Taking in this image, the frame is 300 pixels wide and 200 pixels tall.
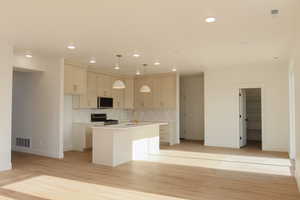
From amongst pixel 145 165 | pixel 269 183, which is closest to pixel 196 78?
pixel 145 165

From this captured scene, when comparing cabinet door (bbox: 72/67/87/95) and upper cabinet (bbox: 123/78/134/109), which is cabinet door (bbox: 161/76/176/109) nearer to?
upper cabinet (bbox: 123/78/134/109)

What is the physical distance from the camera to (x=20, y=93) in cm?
720

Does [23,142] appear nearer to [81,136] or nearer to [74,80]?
[81,136]

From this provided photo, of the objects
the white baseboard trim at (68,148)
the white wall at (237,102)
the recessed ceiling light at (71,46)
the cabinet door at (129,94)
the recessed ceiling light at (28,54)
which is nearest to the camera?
the recessed ceiling light at (71,46)

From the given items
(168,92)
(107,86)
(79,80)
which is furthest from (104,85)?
(168,92)

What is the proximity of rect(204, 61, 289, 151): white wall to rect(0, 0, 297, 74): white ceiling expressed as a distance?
1.20m

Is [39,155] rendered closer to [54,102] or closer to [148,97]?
[54,102]

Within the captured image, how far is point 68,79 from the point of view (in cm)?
672

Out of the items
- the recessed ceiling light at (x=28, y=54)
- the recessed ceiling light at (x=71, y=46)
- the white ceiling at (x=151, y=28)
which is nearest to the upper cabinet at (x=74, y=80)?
the white ceiling at (x=151, y=28)

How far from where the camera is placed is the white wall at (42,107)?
6281mm

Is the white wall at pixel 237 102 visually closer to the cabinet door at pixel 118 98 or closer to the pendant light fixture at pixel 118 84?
the cabinet door at pixel 118 98

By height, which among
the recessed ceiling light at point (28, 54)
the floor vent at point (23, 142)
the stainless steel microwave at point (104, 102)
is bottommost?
the floor vent at point (23, 142)

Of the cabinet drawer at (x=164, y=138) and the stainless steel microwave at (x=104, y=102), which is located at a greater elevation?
the stainless steel microwave at (x=104, y=102)

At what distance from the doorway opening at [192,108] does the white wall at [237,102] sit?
59.2 inches
